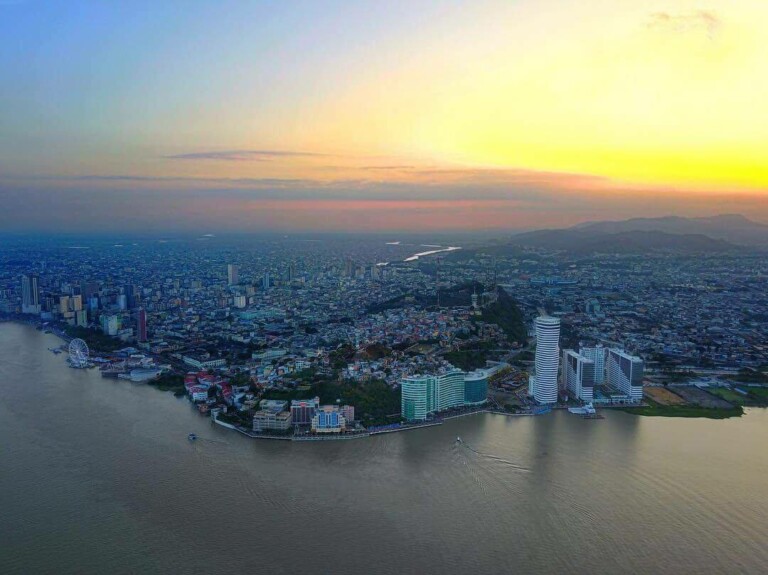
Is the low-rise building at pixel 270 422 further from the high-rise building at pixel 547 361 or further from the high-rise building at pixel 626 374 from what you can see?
the high-rise building at pixel 626 374

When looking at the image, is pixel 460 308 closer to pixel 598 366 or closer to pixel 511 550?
pixel 598 366

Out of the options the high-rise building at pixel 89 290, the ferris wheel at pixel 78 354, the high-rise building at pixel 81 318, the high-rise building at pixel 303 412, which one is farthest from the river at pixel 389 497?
the high-rise building at pixel 89 290

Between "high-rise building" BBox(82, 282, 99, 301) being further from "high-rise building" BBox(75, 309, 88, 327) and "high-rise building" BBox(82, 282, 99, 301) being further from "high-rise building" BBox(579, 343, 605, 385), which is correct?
"high-rise building" BBox(579, 343, 605, 385)

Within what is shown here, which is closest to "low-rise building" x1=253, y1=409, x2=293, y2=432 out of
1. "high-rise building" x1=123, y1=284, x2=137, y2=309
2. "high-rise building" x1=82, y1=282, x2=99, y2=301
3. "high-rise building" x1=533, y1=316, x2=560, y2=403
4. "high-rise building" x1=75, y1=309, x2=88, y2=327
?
"high-rise building" x1=533, y1=316, x2=560, y2=403

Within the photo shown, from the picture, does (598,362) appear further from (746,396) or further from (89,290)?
(89,290)

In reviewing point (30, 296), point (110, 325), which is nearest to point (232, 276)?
point (30, 296)

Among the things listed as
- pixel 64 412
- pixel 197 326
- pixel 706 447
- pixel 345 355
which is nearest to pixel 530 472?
pixel 706 447
